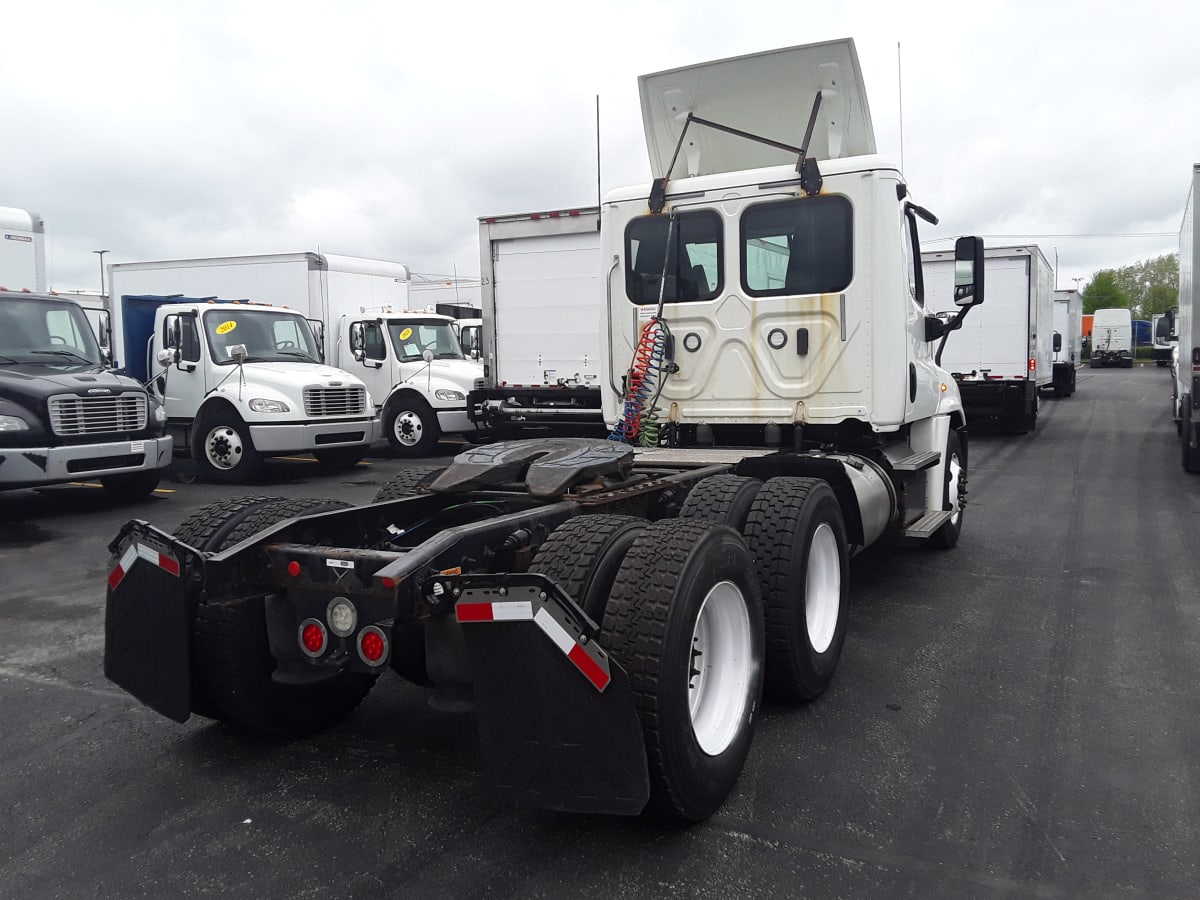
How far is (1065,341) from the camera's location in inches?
1097

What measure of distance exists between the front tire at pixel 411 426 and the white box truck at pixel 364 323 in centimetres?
2

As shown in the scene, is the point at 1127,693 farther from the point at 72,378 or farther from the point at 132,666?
the point at 72,378

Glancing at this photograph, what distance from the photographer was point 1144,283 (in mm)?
102062

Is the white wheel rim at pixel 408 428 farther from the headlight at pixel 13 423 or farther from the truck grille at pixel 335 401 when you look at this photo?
the headlight at pixel 13 423

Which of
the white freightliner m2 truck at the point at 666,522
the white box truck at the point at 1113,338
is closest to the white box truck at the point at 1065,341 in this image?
the white freightliner m2 truck at the point at 666,522

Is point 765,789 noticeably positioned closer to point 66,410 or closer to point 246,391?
point 66,410

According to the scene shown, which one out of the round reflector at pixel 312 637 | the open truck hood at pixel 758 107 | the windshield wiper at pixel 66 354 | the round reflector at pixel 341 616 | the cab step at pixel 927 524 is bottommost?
the cab step at pixel 927 524

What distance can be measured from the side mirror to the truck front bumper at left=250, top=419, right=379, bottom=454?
8.70 meters

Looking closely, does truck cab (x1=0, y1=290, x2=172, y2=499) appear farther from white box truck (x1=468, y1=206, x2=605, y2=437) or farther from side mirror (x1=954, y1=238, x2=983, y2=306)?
side mirror (x1=954, y1=238, x2=983, y2=306)

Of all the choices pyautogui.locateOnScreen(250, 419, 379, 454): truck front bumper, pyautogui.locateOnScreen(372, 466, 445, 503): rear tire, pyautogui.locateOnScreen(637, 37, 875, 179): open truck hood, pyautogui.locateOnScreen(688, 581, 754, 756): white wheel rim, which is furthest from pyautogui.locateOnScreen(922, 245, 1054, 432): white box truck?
pyautogui.locateOnScreen(688, 581, 754, 756): white wheel rim

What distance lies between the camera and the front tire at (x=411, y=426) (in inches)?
594

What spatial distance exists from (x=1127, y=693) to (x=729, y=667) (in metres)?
2.20

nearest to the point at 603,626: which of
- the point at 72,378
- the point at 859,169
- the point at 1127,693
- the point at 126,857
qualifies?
the point at 126,857

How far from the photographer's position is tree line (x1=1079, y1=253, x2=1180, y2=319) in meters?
98.0
